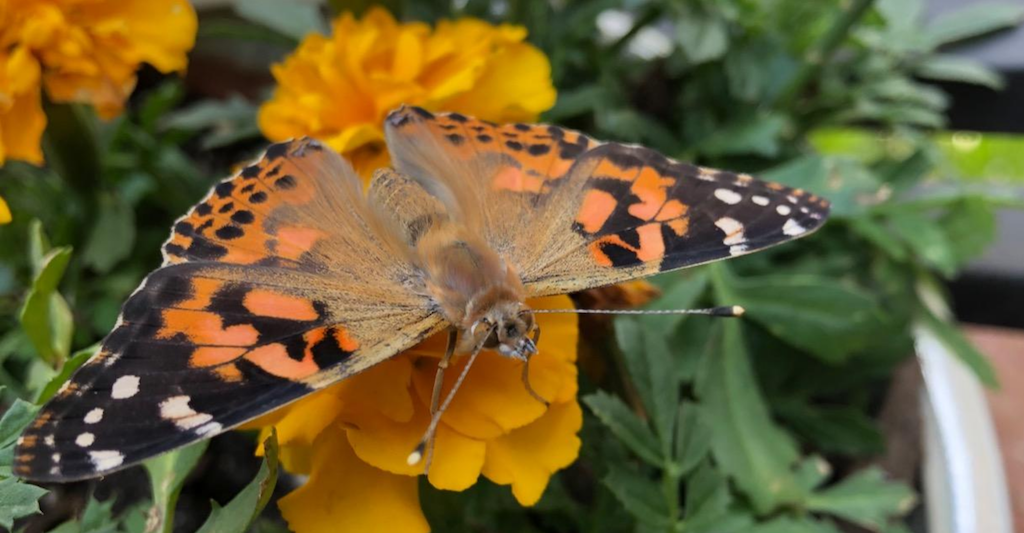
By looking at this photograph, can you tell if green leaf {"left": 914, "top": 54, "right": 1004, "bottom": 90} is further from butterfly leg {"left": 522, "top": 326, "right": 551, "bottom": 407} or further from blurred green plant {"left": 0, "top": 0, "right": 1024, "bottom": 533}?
butterfly leg {"left": 522, "top": 326, "right": 551, "bottom": 407}

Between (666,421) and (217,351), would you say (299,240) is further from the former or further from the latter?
(666,421)

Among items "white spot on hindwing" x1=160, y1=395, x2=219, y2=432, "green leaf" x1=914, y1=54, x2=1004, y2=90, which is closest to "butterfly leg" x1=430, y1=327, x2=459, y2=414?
"white spot on hindwing" x1=160, y1=395, x2=219, y2=432

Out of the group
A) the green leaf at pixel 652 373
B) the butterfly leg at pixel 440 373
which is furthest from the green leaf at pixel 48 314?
the green leaf at pixel 652 373

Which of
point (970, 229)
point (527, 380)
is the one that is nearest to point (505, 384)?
point (527, 380)

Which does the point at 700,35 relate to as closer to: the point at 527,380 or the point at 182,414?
the point at 527,380

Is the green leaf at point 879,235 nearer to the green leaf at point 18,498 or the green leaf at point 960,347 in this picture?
the green leaf at point 960,347

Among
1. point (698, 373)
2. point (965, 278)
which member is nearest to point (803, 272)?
point (698, 373)
